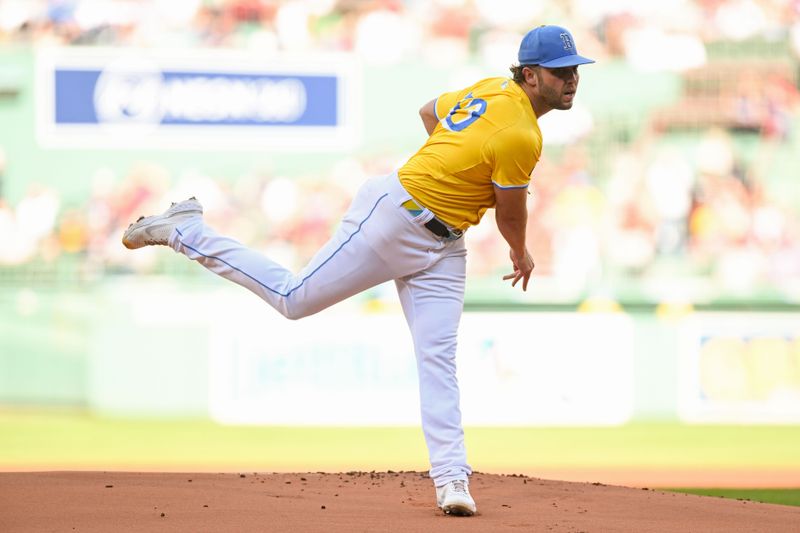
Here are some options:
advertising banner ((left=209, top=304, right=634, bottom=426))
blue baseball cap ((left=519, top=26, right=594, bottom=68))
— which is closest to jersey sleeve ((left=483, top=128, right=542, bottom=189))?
blue baseball cap ((left=519, top=26, right=594, bottom=68))

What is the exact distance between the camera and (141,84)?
36.5 ft

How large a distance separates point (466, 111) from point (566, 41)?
1.52 ft

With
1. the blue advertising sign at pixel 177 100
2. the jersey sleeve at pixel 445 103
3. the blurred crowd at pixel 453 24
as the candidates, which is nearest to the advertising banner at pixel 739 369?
the blurred crowd at pixel 453 24

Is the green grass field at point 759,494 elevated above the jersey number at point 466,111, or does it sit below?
below

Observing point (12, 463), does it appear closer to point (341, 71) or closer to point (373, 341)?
point (373, 341)

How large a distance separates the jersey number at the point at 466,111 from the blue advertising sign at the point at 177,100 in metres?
7.00

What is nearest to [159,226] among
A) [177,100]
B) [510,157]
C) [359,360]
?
[510,157]

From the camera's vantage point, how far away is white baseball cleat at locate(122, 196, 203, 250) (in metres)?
4.67

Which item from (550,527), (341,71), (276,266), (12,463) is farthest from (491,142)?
(341,71)

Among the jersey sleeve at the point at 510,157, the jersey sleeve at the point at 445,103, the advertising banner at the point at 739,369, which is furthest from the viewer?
the advertising banner at the point at 739,369

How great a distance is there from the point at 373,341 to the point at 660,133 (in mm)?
3859

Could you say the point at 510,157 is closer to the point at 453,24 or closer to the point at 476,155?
the point at 476,155

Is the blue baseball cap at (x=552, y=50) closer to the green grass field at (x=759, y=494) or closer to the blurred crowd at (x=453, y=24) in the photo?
the green grass field at (x=759, y=494)

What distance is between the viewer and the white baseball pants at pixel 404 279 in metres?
4.37
